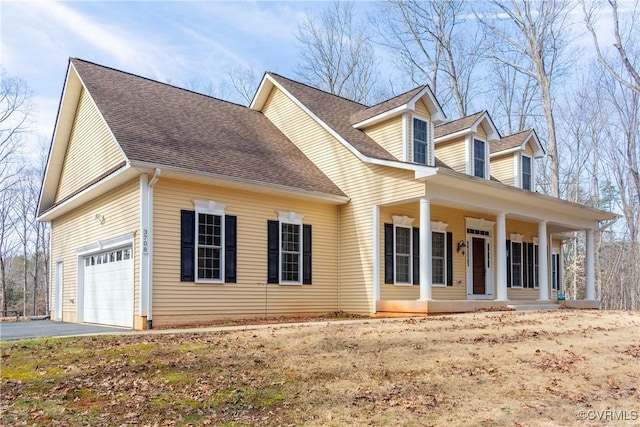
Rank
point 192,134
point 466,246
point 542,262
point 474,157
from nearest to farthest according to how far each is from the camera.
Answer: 1. point 192,134
2. point 542,262
3. point 466,246
4. point 474,157

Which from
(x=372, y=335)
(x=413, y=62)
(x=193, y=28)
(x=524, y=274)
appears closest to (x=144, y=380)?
(x=372, y=335)

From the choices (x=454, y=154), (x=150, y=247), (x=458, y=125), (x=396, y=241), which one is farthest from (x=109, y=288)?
(x=458, y=125)

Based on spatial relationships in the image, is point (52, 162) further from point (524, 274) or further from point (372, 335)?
point (524, 274)

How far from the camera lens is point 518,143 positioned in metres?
20.0

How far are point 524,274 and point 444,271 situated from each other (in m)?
5.47

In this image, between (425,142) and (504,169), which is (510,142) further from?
(425,142)

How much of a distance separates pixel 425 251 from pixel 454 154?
555cm

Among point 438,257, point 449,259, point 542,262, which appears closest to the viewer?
point 438,257

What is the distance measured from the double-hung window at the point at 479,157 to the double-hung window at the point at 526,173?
2.83 m

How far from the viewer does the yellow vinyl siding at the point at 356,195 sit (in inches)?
567

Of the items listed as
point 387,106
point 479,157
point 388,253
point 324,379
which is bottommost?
point 324,379

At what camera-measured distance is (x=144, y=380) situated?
644 cm

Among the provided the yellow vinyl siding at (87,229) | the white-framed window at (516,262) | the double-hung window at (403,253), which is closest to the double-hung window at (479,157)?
the white-framed window at (516,262)

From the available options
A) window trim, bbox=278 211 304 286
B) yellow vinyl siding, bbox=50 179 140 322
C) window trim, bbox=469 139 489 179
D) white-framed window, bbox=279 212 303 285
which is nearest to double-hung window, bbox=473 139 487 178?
window trim, bbox=469 139 489 179
